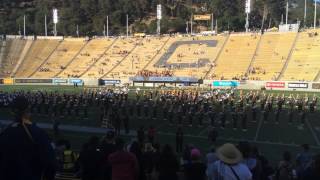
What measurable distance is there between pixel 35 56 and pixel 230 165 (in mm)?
72834

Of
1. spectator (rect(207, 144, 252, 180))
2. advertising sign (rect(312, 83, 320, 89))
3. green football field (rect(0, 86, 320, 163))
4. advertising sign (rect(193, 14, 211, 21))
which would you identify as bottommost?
green football field (rect(0, 86, 320, 163))

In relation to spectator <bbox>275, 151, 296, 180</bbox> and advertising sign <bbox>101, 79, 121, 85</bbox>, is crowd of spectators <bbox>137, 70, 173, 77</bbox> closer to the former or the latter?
advertising sign <bbox>101, 79, 121, 85</bbox>

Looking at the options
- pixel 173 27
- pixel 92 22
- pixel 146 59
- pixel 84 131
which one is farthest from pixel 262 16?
pixel 84 131

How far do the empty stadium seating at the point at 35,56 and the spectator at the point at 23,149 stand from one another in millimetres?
66213

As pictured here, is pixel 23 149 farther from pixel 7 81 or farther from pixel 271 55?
pixel 7 81

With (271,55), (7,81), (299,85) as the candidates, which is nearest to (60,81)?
(7,81)

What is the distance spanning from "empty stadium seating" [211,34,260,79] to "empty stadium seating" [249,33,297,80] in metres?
0.97

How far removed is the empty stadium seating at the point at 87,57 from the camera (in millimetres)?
68438

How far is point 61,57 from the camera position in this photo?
2906 inches

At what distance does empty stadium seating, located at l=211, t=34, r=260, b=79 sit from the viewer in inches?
2322

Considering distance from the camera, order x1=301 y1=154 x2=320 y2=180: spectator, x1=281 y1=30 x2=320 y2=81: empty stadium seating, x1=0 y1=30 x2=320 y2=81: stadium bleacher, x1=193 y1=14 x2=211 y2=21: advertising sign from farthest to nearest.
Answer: x1=193 y1=14 x2=211 y2=21: advertising sign, x1=0 y1=30 x2=320 y2=81: stadium bleacher, x1=281 y1=30 x2=320 y2=81: empty stadium seating, x1=301 y1=154 x2=320 y2=180: spectator

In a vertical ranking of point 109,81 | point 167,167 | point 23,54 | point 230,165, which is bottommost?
point 109,81

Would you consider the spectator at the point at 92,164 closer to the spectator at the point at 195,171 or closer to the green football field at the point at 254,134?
the spectator at the point at 195,171

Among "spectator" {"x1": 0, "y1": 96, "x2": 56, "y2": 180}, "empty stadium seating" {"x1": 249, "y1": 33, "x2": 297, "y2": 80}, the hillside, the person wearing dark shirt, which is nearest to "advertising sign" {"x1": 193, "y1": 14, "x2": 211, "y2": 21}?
the hillside
